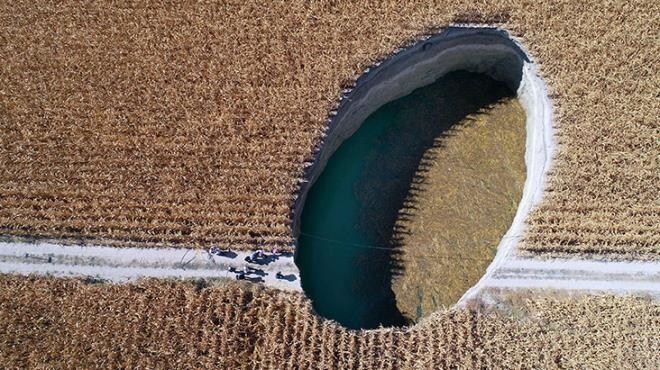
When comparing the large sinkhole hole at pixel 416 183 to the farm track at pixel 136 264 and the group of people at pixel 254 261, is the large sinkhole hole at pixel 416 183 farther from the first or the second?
the farm track at pixel 136 264

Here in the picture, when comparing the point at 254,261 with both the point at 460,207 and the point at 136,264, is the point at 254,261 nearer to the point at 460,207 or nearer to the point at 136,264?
the point at 136,264

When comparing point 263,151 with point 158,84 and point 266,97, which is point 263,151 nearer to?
point 266,97

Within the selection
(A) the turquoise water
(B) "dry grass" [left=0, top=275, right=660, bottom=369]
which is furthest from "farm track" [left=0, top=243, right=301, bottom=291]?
(A) the turquoise water

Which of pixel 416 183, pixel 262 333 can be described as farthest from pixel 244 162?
pixel 416 183

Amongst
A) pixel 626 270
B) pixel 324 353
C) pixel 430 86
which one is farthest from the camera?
pixel 430 86

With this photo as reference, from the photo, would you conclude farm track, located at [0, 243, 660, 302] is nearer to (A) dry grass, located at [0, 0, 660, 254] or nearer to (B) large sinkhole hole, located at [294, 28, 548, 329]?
(A) dry grass, located at [0, 0, 660, 254]

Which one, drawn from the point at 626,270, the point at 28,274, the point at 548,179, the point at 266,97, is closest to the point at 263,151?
the point at 266,97
